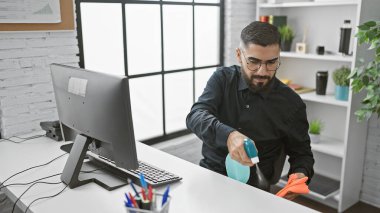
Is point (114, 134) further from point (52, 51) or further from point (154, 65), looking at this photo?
point (154, 65)

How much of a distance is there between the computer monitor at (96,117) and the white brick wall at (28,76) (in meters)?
0.56

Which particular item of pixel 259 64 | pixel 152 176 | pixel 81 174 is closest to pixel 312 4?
pixel 259 64

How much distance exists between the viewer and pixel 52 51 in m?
2.14

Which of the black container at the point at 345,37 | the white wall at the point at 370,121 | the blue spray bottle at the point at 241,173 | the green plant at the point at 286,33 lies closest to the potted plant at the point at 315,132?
the white wall at the point at 370,121

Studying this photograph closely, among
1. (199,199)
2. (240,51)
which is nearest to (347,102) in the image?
(240,51)

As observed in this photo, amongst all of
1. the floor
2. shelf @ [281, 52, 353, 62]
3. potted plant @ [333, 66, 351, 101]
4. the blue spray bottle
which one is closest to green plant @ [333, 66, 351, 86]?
potted plant @ [333, 66, 351, 101]

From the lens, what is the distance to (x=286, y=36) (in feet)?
10.1

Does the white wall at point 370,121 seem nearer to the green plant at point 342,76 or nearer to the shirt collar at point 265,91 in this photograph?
the green plant at point 342,76

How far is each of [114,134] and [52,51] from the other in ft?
3.49

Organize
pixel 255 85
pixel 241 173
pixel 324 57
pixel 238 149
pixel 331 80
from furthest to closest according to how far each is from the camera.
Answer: pixel 331 80
pixel 324 57
pixel 255 85
pixel 241 173
pixel 238 149

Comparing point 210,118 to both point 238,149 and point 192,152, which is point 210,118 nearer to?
point 238,149

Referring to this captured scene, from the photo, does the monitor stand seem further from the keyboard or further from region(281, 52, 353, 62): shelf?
region(281, 52, 353, 62): shelf

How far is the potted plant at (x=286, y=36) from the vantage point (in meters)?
3.08

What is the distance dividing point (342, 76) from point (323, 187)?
906 millimetres
